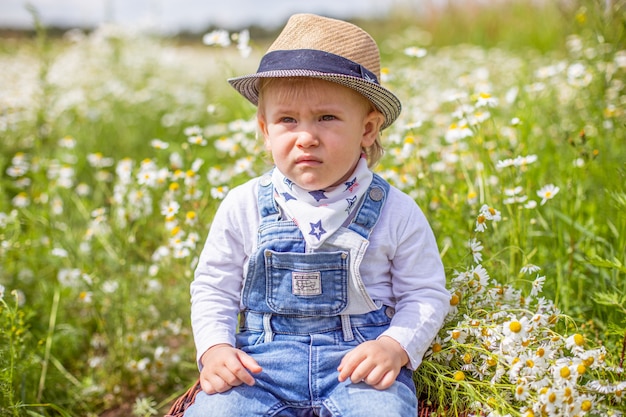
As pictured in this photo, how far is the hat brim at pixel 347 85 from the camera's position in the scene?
1.69m

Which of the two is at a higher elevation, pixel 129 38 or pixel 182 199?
pixel 129 38

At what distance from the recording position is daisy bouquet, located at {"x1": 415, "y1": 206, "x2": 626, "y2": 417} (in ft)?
5.07

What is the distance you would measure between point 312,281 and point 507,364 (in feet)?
1.89

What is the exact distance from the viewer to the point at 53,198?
3.39 m

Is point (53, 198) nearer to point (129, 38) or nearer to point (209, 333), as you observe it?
point (209, 333)

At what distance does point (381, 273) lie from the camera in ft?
6.14

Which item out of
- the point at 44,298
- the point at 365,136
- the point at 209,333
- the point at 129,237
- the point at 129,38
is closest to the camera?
the point at 209,333

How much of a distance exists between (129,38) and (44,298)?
4.55m

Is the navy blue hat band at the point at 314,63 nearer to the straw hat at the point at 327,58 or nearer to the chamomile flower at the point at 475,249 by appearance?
the straw hat at the point at 327,58

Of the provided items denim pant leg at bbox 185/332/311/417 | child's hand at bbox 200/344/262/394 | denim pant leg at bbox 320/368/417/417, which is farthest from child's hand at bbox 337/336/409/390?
child's hand at bbox 200/344/262/394

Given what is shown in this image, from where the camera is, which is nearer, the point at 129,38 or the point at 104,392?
the point at 104,392

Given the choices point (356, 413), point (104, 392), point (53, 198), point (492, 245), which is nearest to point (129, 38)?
point (53, 198)

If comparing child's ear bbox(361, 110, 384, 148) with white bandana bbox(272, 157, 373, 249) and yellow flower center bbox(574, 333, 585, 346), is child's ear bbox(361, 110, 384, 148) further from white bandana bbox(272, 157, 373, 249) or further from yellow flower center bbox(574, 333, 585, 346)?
yellow flower center bbox(574, 333, 585, 346)

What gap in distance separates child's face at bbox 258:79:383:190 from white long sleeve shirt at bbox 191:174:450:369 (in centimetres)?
21
